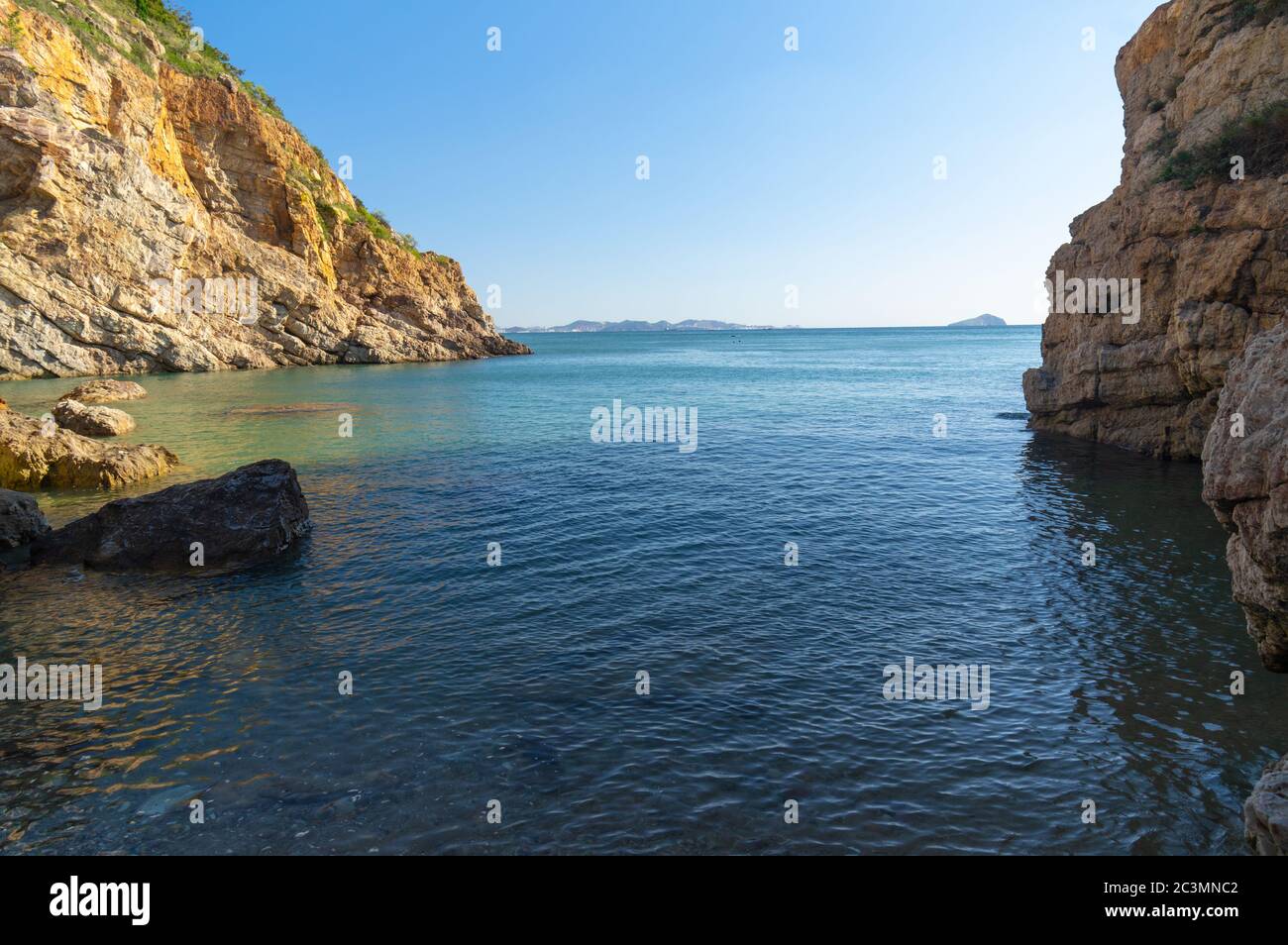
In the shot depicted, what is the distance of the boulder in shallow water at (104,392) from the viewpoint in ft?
137

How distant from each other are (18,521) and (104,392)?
31.3 meters

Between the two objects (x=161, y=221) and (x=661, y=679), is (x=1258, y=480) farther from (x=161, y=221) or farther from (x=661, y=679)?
(x=161, y=221)

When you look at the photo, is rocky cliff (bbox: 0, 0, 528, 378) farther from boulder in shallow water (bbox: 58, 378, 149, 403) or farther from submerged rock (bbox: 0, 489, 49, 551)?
submerged rock (bbox: 0, 489, 49, 551)

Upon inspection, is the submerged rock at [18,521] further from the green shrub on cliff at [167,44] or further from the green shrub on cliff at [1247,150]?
the green shrub on cliff at [167,44]

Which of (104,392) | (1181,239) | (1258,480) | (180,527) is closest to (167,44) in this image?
(104,392)

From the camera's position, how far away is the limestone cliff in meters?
23.4

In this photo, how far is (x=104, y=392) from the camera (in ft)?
146

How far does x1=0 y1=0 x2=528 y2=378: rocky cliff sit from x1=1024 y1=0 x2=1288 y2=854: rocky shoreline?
6961cm

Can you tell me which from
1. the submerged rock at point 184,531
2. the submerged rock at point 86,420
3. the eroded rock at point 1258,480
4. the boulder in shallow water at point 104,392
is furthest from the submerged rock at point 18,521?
the boulder in shallow water at point 104,392

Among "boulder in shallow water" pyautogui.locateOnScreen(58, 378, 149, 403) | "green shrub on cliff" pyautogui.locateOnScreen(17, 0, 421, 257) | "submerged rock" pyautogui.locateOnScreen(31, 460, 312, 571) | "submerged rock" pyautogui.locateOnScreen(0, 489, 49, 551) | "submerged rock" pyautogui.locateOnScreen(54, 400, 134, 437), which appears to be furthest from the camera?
"green shrub on cliff" pyautogui.locateOnScreen(17, 0, 421, 257)

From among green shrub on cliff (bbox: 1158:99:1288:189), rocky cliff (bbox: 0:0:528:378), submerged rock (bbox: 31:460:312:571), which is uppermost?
rocky cliff (bbox: 0:0:528:378)

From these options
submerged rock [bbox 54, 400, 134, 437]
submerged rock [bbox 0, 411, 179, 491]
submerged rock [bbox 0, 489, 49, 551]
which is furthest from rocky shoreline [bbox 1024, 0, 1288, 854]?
submerged rock [bbox 54, 400, 134, 437]

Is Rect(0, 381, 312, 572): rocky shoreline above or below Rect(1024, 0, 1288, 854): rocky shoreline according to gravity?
below
